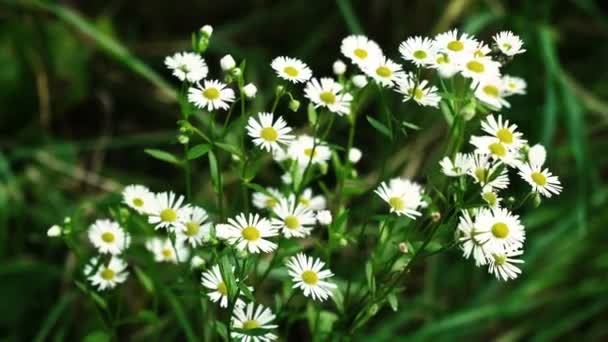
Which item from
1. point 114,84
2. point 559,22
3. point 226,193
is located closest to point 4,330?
point 226,193

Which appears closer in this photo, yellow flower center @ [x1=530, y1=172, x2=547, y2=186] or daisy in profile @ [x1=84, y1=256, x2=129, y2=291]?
yellow flower center @ [x1=530, y1=172, x2=547, y2=186]

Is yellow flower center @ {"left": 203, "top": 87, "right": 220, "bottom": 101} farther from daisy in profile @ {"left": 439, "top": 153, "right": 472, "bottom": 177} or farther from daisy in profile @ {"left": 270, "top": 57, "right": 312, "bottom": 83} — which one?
daisy in profile @ {"left": 439, "top": 153, "right": 472, "bottom": 177}

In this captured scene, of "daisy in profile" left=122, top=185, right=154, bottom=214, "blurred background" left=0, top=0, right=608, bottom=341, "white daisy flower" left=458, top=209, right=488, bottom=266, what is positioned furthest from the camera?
"blurred background" left=0, top=0, right=608, bottom=341

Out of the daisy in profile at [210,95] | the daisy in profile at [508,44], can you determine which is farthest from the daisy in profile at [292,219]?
the daisy in profile at [508,44]

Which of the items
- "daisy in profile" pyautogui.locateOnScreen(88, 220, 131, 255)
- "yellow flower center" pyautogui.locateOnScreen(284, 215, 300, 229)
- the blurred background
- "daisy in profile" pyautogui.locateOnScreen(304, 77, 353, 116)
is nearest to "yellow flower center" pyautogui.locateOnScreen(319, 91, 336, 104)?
"daisy in profile" pyautogui.locateOnScreen(304, 77, 353, 116)

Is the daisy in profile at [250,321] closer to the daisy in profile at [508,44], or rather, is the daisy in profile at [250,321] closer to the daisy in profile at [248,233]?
the daisy in profile at [248,233]

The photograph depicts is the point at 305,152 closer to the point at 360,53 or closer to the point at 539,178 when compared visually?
the point at 360,53

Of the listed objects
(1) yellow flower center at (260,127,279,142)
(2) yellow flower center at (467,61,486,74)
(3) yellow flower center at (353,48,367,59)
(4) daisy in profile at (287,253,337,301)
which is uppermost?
(3) yellow flower center at (353,48,367,59)
